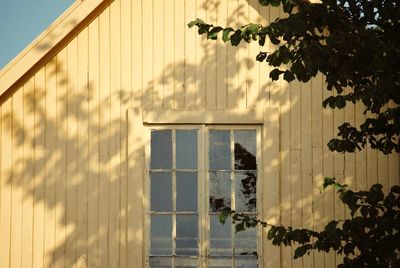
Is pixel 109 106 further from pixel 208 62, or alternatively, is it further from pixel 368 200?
pixel 368 200

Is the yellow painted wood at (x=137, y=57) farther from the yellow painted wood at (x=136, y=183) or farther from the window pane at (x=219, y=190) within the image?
the window pane at (x=219, y=190)

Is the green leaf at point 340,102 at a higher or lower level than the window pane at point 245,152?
higher

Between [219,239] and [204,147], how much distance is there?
1.10m

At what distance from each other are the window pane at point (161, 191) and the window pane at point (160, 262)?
56 centimetres

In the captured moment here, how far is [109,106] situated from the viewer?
19.6ft

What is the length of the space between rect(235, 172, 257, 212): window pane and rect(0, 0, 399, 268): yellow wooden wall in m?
0.32

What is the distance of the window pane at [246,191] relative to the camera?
6.01 meters

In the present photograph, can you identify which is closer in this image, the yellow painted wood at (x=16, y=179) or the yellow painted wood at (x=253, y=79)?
the yellow painted wood at (x=16, y=179)

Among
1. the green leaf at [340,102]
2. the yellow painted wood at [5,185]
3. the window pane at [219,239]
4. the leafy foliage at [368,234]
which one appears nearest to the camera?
the green leaf at [340,102]

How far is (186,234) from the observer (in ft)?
19.5

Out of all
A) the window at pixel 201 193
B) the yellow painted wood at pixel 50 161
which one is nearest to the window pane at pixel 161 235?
the window at pixel 201 193

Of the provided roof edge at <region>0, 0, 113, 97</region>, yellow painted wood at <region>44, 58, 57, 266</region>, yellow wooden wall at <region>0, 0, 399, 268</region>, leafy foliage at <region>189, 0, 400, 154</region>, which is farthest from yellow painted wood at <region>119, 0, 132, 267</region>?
leafy foliage at <region>189, 0, 400, 154</region>

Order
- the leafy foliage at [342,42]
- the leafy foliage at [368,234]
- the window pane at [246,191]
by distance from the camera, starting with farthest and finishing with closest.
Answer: the window pane at [246,191]
the leafy foliage at [368,234]
the leafy foliage at [342,42]

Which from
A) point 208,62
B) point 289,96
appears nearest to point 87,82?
point 208,62
